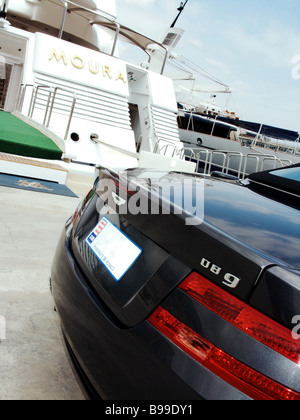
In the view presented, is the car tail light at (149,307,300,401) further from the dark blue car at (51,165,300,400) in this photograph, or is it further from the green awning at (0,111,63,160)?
the green awning at (0,111,63,160)

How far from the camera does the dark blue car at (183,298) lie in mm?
937

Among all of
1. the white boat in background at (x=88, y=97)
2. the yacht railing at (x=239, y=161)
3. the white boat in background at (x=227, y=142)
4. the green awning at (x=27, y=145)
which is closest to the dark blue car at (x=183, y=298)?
the yacht railing at (x=239, y=161)

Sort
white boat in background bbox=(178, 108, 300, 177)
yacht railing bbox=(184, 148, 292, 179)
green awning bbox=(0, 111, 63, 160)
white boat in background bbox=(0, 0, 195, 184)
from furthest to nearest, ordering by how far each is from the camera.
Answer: white boat in background bbox=(178, 108, 300, 177), white boat in background bbox=(0, 0, 195, 184), yacht railing bbox=(184, 148, 292, 179), green awning bbox=(0, 111, 63, 160)

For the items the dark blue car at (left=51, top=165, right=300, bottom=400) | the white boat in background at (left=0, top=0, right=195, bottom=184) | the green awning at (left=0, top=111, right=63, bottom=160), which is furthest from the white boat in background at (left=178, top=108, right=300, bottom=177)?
the dark blue car at (left=51, top=165, right=300, bottom=400)

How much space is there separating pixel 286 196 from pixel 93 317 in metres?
1.16

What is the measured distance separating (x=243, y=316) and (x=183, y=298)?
0.18 meters

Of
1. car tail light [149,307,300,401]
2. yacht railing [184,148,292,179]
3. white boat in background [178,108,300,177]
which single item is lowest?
car tail light [149,307,300,401]

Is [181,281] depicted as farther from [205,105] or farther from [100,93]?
[205,105]

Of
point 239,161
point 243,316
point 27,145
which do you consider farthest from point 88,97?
point 243,316

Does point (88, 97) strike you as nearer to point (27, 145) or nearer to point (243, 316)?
point (27, 145)

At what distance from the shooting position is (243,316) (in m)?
0.97

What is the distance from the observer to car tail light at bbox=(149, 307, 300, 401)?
91cm

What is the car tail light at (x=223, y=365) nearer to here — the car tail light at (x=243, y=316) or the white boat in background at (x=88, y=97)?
the car tail light at (x=243, y=316)
